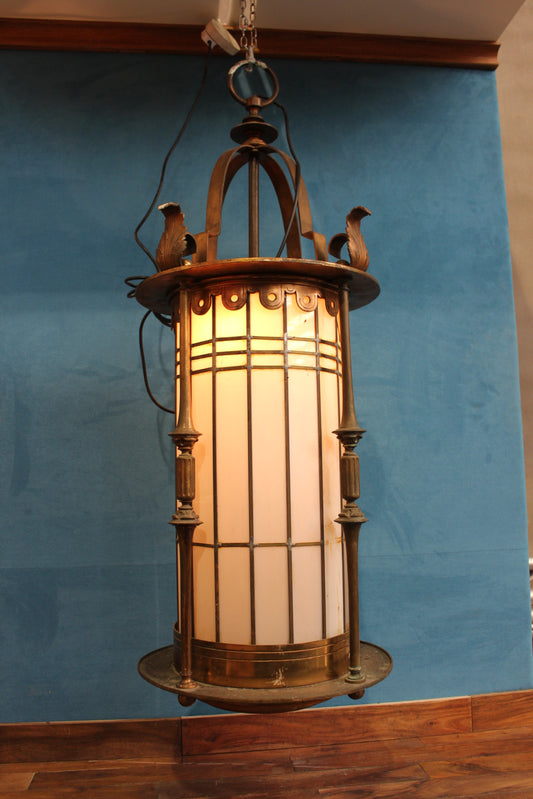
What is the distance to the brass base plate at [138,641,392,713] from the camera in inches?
45.1

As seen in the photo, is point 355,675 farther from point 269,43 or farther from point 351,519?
point 269,43

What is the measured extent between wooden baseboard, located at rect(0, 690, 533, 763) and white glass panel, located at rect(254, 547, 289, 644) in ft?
2.39

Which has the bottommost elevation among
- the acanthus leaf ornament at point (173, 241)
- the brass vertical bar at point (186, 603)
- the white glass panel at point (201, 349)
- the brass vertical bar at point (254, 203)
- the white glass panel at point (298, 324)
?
the brass vertical bar at point (186, 603)

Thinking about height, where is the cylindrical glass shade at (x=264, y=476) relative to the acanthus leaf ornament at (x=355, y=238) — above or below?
below

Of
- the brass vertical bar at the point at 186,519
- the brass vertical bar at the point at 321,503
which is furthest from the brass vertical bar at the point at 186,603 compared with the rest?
the brass vertical bar at the point at 321,503

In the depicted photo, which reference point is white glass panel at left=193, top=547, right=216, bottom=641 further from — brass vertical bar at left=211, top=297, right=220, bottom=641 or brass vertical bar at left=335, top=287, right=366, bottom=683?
brass vertical bar at left=335, top=287, right=366, bottom=683

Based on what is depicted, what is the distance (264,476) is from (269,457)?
0.04m

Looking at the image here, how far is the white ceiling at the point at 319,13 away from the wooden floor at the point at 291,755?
2064mm

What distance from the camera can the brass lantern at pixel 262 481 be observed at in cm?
124

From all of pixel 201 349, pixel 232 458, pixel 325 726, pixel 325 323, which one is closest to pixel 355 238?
pixel 325 323

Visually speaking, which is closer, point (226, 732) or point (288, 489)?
point (288, 489)

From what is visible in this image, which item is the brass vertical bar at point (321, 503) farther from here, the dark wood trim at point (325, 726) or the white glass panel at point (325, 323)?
the dark wood trim at point (325, 726)

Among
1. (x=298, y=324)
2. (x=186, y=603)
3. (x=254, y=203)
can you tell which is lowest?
(x=186, y=603)

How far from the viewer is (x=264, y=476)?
4.13ft
